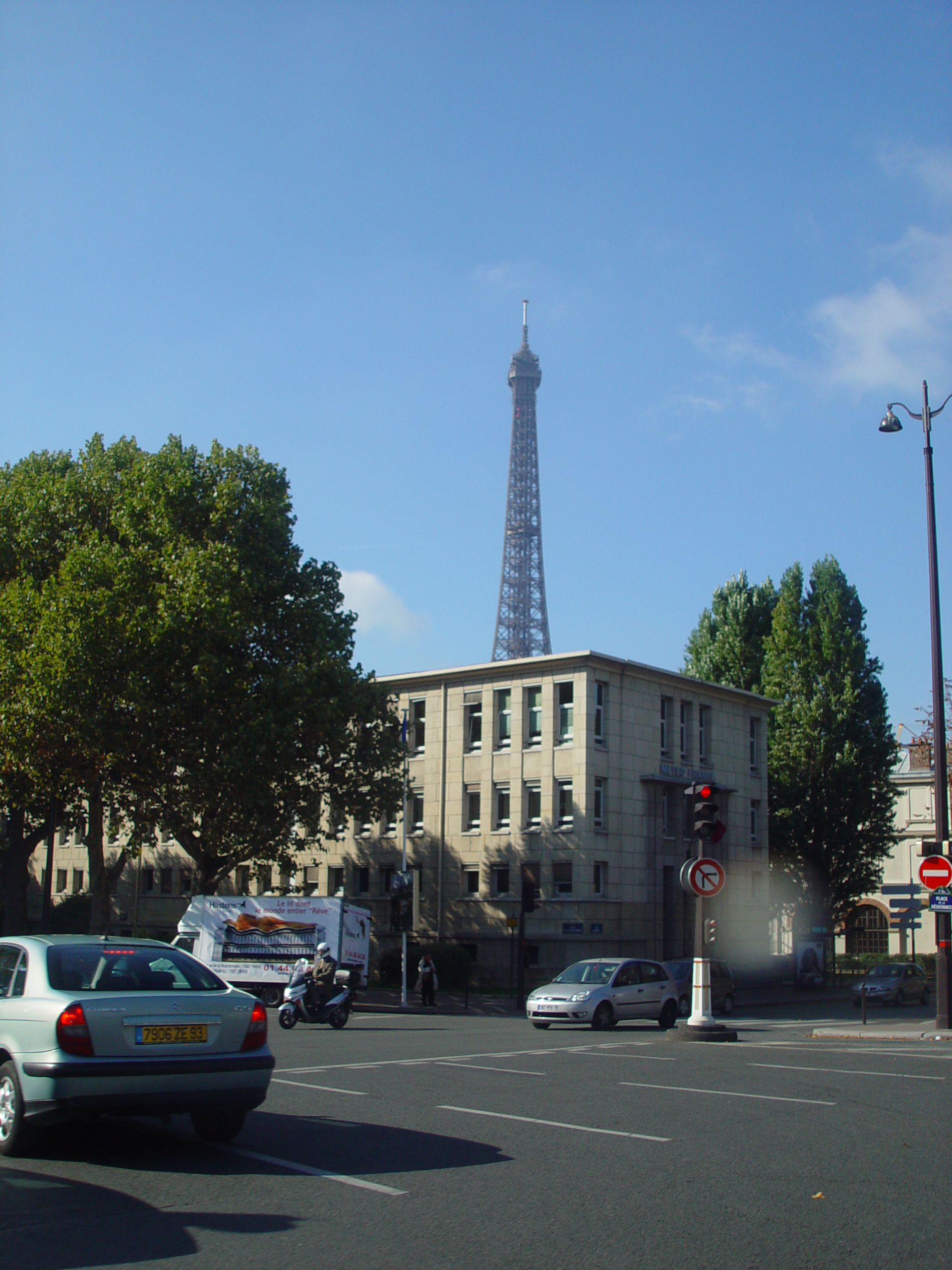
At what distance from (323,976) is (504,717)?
932 inches

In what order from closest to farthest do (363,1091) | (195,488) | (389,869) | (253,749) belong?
(363,1091)
(253,749)
(195,488)
(389,869)

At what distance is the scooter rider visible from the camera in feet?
75.9

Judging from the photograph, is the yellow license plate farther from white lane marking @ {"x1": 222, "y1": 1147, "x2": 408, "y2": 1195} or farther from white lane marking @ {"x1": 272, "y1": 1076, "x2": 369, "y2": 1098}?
white lane marking @ {"x1": 272, "y1": 1076, "x2": 369, "y2": 1098}

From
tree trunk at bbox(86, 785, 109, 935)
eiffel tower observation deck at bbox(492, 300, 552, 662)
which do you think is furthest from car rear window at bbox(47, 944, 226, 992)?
eiffel tower observation deck at bbox(492, 300, 552, 662)

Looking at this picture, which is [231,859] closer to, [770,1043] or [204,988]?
[770,1043]

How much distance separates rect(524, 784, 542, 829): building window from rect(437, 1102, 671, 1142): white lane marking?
3339 centimetres

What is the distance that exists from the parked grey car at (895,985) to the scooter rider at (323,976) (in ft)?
72.0

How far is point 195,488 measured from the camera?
36.7 metres

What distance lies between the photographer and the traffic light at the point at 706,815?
1944cm

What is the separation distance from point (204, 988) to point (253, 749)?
25.8 metres

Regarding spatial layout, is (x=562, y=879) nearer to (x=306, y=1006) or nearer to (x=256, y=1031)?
(x=306, y=1006)

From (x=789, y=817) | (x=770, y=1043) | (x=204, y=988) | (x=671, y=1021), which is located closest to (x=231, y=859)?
(x=671, y=1021)

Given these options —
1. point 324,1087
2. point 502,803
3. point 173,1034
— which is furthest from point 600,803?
point 173,1034

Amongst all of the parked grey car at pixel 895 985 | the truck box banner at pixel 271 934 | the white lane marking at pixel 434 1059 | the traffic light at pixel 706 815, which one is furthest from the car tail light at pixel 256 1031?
the parked grey car at pixel 895 985
